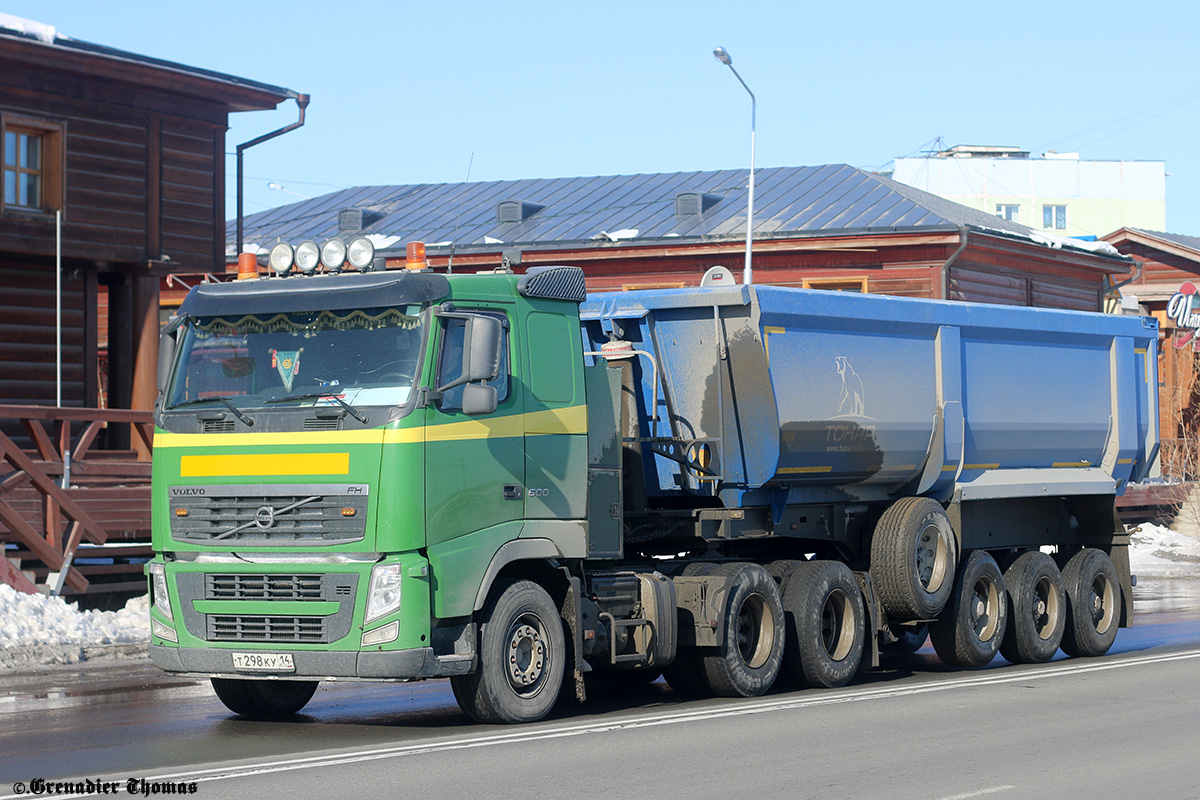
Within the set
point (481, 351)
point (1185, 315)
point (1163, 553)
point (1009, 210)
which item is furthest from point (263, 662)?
point (1009, 210)

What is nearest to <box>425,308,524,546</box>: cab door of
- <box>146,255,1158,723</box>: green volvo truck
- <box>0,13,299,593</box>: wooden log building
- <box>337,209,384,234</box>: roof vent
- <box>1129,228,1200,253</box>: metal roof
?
<box>146,255,1158,723</box>: green volvo truck

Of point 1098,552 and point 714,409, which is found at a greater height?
point 714,409

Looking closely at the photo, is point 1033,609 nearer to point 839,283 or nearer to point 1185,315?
Answer: point 839,283

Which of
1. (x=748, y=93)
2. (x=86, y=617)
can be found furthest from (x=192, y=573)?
(x=748, y=93)

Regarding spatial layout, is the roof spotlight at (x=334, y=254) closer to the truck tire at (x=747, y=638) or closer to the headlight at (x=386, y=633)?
the headlight at (x=386, y=633)

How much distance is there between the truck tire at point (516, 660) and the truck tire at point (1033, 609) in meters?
5.79

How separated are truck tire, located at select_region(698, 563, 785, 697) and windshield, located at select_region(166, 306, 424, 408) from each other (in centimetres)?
343

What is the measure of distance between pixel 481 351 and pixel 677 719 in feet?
9.42

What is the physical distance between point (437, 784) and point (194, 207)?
19.0 metres

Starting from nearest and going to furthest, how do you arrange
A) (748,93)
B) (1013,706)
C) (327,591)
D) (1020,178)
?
(327,591)
(1013,706)
(748,93)
(1020,178)

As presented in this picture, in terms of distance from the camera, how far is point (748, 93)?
2933 cm

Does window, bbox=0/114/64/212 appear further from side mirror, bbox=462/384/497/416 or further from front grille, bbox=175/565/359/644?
side mirror, bbox=462/384/497/416

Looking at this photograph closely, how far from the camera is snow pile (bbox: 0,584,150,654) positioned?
14227mm

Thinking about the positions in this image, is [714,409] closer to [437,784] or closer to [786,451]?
[786,451]
